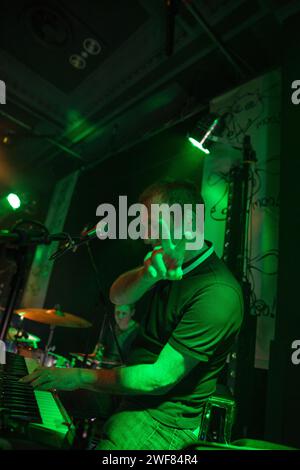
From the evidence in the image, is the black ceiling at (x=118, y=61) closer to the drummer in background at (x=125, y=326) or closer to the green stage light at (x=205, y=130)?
the green stage light at (x=205, y=130)

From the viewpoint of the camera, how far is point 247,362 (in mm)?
2320

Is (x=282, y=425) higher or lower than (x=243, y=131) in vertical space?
lower

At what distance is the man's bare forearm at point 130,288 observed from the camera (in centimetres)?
165

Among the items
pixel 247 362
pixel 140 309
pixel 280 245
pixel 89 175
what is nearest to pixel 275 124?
pixel 280 245

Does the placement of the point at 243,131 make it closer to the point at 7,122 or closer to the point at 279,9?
the point at 279,9

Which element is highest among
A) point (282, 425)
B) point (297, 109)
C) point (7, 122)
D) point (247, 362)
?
point (7, 122)

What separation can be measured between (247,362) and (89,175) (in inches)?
197

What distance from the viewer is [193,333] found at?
142 cm

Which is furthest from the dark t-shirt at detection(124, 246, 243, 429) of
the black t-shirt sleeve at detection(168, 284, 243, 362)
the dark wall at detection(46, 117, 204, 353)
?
the dark wall at detection(46, 117, 204, 353)

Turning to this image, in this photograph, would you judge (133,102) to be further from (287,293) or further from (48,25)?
(287,293)

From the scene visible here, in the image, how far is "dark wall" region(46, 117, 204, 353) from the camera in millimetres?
4422

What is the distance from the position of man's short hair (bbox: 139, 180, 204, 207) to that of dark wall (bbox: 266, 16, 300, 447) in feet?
3.26

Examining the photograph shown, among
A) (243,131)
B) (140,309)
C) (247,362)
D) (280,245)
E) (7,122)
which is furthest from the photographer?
(7,122)

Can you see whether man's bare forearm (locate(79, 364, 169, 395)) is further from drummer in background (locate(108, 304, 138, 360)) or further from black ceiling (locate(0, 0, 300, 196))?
black ceiling (locate(0, 0, 300, 196))
